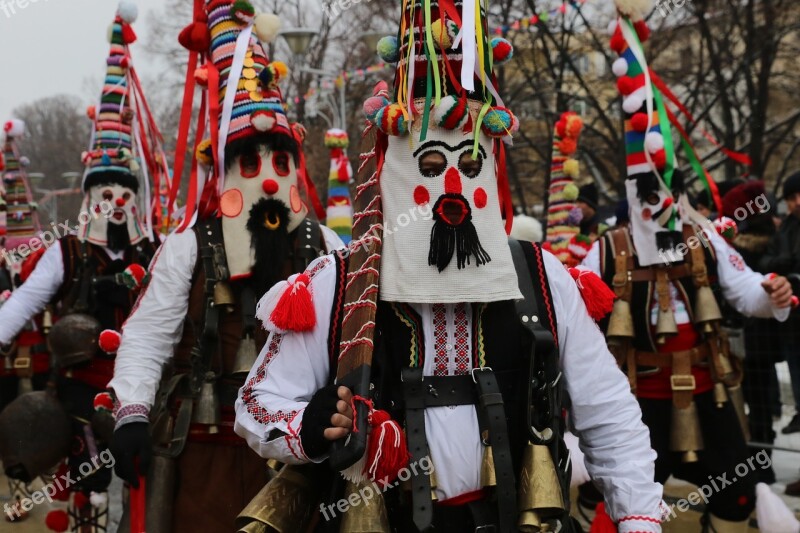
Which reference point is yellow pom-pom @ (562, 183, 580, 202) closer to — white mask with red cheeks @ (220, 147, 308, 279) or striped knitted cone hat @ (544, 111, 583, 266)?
striped knitted cone hat @ (544, 111, 583, 266)

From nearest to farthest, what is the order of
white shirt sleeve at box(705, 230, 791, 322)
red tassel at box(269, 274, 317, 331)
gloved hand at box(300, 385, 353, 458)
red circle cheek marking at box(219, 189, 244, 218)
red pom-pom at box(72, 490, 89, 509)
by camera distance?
gloved hand at box(300, 385, 353, 458) < red tassel at box(269, 274, 317, 331) < red circle cheek marking at box(219, 189, 244, 218) < white shirt sleeve at box(705, 230, 791, 322) < red pom-pom at box(72, 490, 89, 509)

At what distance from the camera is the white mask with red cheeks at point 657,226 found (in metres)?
5.07

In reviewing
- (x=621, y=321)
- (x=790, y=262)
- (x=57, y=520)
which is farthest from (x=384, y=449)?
(x=790, y=262)

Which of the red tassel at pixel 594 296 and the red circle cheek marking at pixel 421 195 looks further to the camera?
the red tassel at pixel 594 296

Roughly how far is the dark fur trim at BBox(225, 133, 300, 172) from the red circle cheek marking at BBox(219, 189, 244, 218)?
0.45ft

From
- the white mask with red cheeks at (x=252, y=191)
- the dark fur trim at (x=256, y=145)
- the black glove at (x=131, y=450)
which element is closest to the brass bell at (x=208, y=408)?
the black glove at (x=131, y=450)

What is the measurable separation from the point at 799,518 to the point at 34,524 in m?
4.95

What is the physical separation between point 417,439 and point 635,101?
332cm

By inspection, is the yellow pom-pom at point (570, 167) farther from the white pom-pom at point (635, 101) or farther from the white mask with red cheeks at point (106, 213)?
the white mask with red cheeks at point (106, 213)

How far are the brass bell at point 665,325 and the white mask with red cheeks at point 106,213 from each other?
10.3 ft

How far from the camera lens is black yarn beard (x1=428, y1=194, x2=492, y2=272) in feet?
8.61

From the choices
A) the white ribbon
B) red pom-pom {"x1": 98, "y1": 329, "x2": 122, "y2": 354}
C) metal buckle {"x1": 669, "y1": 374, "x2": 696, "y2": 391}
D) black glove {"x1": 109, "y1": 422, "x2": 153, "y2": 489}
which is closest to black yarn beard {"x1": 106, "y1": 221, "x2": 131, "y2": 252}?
red pom-pom {"x1": 98, "y1": 329, "x2": 122, "y2": 354}

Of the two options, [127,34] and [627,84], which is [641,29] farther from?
[127,34]

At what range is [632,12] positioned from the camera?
17.2 ft
